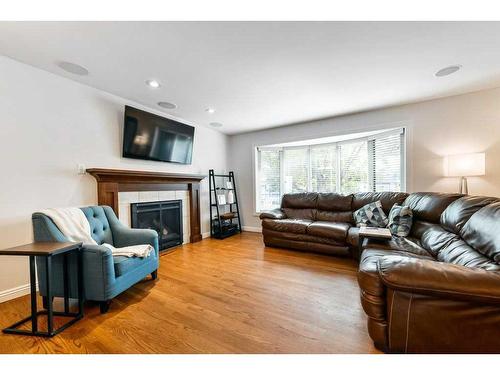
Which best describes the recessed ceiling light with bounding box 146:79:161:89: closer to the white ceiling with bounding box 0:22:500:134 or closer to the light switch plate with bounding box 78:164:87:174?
the white ceiling with bounding box 0:22:500:134

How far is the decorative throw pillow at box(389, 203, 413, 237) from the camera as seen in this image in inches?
96.6

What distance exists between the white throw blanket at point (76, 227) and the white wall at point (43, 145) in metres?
0.49

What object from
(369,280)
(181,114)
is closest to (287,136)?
(181,114)

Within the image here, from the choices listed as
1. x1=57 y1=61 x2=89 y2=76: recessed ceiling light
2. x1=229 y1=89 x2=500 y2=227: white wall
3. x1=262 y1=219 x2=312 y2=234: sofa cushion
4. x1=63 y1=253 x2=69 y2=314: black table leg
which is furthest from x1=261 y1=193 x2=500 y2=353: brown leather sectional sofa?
x1=57 y1=61 x2=89 y2=76: recessed ceiling light

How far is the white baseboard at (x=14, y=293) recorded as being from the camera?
6.42 ft

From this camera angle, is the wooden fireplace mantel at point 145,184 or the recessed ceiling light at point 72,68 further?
the wooden fireplace mantel at point 145,184

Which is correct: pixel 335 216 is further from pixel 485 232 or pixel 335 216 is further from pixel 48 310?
pixel 48 310

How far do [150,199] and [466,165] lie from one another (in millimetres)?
4365

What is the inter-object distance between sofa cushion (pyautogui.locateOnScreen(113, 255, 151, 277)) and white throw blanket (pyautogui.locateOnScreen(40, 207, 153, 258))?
Answer: 0.14 ft

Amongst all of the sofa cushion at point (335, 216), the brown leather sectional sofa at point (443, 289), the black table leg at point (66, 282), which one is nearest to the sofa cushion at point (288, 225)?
the sofa cushion at point (335, 216)

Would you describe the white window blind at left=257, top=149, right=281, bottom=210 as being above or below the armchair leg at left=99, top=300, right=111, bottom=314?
above

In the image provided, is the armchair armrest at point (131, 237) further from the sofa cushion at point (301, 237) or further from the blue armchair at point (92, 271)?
the sofa cushion at point (301, 237)
